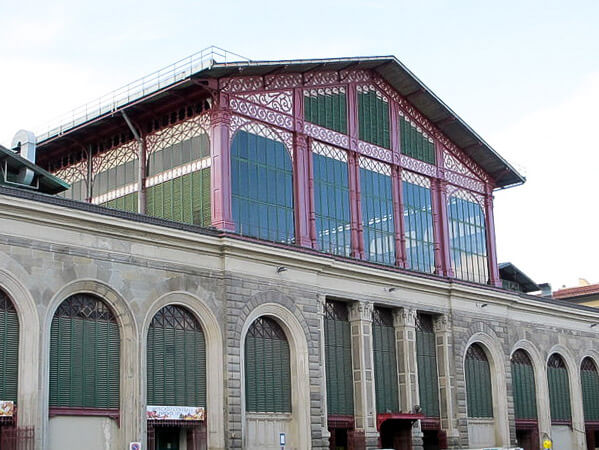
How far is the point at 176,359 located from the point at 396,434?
14.6m

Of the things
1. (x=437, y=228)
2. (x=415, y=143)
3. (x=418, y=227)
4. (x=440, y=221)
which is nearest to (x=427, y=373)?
(x=418, y=227)

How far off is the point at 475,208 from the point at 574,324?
1133 cm

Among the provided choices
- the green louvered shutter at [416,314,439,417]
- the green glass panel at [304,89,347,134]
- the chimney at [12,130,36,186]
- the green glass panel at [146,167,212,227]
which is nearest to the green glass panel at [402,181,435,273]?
the green louvered shutter at [416,314,439,417]

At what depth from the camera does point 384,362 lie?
48.8m

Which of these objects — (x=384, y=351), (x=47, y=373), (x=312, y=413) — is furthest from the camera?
(x=384, y=351)

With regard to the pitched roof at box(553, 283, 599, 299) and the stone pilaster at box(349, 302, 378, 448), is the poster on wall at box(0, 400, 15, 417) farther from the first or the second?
the pitched roof at box(553, 283, 599, 299)

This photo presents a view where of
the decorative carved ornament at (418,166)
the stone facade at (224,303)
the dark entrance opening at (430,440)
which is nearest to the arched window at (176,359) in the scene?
the stone facade at (224,303)

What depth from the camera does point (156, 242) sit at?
38.8 metres

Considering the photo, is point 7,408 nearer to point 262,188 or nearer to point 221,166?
point 221,166

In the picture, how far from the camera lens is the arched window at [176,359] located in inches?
1501

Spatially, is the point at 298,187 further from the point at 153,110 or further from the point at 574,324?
the point at 574,324

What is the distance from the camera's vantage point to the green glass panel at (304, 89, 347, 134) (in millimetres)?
48156

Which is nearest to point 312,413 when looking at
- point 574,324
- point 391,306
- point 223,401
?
point 223,401

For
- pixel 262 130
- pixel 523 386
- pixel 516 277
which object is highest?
pixel 262 130
